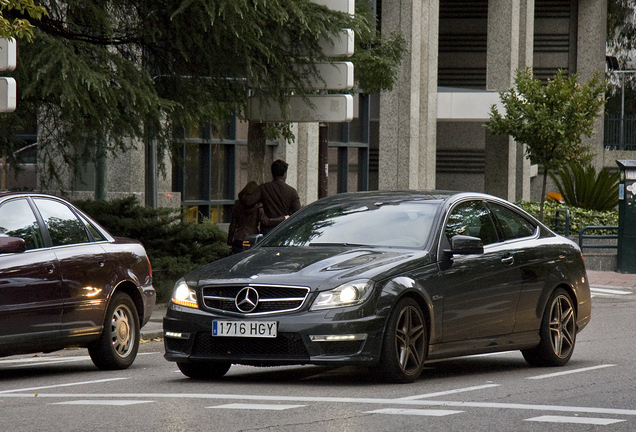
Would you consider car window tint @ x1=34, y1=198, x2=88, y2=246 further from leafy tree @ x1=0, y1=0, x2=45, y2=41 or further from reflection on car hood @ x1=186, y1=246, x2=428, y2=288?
leafy tree @ x1=0, y1=0, x2=45, y2=41

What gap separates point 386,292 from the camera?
325 inches

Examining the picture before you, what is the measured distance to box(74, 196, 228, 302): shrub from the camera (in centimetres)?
1652

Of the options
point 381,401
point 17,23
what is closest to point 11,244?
point 381,401

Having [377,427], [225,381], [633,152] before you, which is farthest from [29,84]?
[633,152]

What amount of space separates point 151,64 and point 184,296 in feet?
28.6

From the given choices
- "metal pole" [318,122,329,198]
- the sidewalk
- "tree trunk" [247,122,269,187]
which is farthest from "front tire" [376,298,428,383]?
"metal pole" [318,122,329,198]

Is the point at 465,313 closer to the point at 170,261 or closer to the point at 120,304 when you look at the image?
the point at 120,304

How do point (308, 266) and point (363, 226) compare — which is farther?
point (363, 226)

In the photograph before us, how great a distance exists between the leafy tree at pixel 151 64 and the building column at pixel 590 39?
3398cm

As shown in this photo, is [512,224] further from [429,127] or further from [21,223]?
[429,127]

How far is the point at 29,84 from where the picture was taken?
13.1 metres

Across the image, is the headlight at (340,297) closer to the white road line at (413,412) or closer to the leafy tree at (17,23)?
the white road line at (413,412)

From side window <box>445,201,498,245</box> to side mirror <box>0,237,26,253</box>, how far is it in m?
3.20

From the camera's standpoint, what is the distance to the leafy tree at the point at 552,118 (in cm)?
3044
